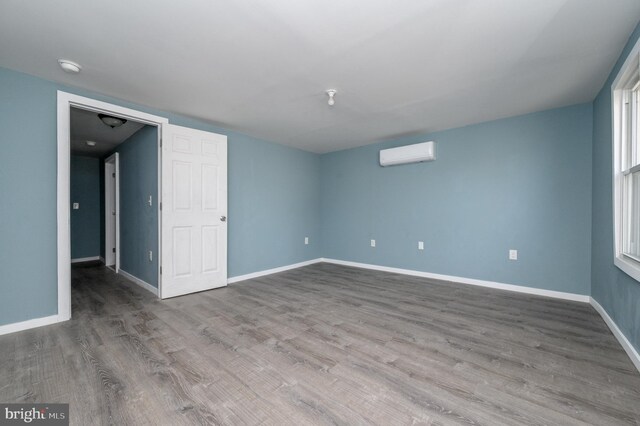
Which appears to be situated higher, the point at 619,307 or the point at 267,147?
the point at 267,147

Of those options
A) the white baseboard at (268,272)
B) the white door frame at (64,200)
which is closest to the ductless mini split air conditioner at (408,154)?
the white baseboard at (268,272)

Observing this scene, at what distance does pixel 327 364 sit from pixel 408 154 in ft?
11.2

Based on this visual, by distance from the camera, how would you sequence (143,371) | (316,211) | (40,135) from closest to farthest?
1. (143,371)
2. (40,135)
3. (316,211)

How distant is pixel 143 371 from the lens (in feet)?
5.73

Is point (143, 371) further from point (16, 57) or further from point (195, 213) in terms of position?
point (16, 57)

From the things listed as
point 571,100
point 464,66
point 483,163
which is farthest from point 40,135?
point 571,100

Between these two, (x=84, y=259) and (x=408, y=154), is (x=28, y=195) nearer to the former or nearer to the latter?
(x=84, y=259)

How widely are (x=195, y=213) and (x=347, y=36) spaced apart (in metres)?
2.79

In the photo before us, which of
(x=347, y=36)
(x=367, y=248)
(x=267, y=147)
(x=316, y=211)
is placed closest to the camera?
(x=347, y=36)

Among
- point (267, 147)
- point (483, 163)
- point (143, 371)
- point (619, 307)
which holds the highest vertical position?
point (267, 147)

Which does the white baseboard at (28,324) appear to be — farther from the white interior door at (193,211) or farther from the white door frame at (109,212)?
the white door frame at (109,212)

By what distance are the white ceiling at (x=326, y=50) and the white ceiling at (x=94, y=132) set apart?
956mm

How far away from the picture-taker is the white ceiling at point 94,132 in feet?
11.3

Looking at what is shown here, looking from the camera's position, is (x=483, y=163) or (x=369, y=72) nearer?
(x=369, y=72)
